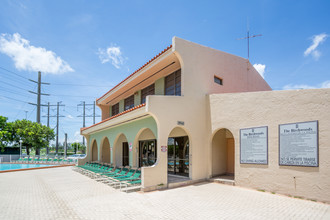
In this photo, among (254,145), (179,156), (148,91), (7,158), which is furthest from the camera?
(7,158)

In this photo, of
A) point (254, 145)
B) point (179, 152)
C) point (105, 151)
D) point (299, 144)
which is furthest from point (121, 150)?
point (299, 144)

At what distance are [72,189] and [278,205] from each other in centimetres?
828

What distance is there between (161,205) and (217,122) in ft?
17.0

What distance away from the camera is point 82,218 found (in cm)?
577

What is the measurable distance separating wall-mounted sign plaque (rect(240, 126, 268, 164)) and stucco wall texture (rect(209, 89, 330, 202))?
0.17 meters

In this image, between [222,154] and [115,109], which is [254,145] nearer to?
[222,154]

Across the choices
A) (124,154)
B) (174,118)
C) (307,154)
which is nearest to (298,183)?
(307,154)

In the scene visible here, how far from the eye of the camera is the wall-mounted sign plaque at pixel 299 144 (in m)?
7.22

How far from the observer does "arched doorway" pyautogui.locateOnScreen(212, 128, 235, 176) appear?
11492mm

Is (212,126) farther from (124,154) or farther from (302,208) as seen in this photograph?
(124,154)

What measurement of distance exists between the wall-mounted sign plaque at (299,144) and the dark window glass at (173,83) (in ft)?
18.3

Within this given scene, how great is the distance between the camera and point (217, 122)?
10.5m

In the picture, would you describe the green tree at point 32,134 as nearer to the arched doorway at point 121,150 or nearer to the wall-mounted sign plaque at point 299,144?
the arched doorway at point 121,150

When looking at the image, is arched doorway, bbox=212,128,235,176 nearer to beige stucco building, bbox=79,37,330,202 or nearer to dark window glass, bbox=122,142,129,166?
beige stucco building, bbox=79,37,330,202
